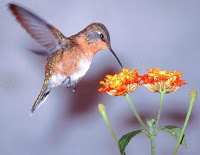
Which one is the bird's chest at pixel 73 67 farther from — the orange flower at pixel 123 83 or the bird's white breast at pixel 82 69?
the orange flower at pixel 123 83

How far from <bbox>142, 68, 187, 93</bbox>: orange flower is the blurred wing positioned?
0.20 meters

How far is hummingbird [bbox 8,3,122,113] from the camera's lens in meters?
0.62

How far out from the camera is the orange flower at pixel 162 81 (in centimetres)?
54

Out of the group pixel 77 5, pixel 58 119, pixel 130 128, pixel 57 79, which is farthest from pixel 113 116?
pixel 57 79

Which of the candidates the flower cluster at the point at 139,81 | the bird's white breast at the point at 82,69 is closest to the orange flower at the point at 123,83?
the flower cluster at the point at 139,81

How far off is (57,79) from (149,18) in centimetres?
64

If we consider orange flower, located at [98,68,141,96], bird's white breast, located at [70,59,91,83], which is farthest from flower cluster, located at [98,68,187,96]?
bird's white breast, located at [70,59,91,83]

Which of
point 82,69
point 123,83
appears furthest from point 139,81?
point 82,69

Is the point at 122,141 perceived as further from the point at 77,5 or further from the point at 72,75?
the point at 77,5

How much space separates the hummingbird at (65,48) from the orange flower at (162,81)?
11 centimetres

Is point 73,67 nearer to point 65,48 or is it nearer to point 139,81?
point 65,48

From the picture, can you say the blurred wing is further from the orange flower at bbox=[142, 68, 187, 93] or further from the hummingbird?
the orange flower at bbox=[142, 68, 187, 93]

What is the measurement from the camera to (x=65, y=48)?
667mm

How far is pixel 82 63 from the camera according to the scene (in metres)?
0.66
